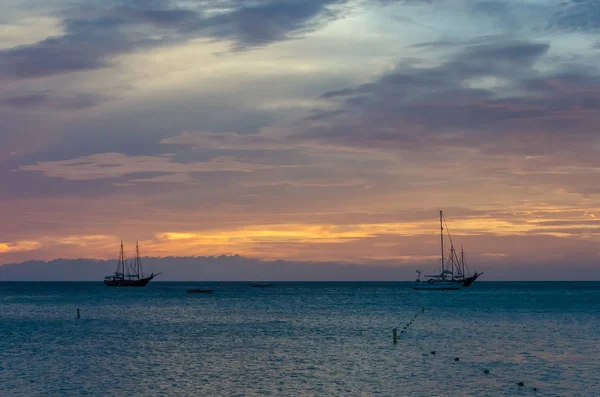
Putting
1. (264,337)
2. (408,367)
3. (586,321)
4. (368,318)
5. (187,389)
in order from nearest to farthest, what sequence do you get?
1. (187,389)
2. (408,367)
3. (264,337)
4. (586,321)
5. (368,318)

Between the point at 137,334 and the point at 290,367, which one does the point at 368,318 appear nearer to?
the point at 137,334

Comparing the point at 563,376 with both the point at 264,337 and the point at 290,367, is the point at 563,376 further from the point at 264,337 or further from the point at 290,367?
the point at 264,337

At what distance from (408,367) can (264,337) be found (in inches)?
1127

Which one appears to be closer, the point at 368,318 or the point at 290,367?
the point at 290,367

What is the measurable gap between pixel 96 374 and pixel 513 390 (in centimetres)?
2998

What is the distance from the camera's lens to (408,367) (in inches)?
2190

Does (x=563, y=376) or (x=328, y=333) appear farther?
(x=328, y=333)

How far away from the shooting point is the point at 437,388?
4638 centimetres

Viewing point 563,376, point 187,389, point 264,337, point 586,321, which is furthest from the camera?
point 586,321

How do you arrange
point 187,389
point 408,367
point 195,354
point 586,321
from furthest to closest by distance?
point 586,321, point 195,354, point 408,367, point 187,389

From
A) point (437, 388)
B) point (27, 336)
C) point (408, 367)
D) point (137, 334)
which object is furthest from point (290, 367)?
point (27, 336)

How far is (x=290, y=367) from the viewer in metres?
55.7

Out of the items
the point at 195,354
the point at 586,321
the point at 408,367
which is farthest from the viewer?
the point at 586,321

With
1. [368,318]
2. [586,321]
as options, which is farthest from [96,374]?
[586,321]
